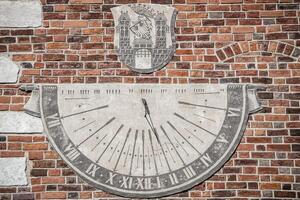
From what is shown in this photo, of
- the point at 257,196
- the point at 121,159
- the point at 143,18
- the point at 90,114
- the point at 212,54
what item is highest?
the point at 143,18

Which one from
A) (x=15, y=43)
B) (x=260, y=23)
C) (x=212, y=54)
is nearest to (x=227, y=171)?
(x=212, y=54)

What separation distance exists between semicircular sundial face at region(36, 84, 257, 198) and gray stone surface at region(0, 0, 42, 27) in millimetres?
625

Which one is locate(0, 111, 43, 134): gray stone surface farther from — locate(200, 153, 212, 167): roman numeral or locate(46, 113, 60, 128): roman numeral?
locate(200, 153, 212, 167): roman numeral

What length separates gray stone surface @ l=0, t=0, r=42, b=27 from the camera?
5.05 m

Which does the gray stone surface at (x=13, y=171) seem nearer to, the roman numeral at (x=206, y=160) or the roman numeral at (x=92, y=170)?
the roman numeral at (x=92, y=170)

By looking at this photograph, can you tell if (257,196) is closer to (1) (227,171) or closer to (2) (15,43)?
(1) (227,171)

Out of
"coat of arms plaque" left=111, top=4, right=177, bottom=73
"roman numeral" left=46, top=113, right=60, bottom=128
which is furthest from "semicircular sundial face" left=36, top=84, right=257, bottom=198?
"coat of arms plaque" left=111, top=4, right=177, bottom=73

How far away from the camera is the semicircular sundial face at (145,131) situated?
4656 mm

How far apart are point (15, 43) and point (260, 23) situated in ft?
7.17

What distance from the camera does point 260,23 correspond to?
5.12m

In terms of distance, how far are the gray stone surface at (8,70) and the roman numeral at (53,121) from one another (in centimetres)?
47

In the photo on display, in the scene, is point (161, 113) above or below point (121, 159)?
above

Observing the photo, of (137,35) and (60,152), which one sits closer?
(60,152)

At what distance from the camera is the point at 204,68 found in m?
5.00
